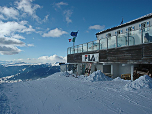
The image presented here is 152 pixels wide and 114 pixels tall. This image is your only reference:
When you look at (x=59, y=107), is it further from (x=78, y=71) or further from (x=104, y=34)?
(x=104, y=34)

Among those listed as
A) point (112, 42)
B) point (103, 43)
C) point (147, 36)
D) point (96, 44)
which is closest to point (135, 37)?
point (147, 36)

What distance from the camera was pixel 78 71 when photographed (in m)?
20.1

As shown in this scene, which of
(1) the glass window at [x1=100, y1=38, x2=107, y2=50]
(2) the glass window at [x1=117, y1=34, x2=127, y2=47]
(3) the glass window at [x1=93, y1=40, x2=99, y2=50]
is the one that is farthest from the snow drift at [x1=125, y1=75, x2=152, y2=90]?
(3) the glass window at [x1=93, y1=40, x2=99, y2=50]

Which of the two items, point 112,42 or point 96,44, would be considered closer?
A: point 112,42

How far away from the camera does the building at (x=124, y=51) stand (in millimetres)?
8820

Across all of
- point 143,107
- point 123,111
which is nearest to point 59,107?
point 123,111

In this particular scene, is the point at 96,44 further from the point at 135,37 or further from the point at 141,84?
the point at 141,84

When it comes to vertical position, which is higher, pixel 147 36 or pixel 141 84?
pixel 147 36

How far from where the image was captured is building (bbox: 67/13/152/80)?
28.9 feet

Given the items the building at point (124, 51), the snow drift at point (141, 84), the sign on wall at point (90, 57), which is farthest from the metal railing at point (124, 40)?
the snow drift at point (141, 84)

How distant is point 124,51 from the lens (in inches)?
410

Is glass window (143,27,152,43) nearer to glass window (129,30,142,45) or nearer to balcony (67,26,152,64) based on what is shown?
balcony (67,26,152,64)

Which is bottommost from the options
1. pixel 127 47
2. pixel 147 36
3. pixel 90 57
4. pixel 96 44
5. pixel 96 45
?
pixel 90 57

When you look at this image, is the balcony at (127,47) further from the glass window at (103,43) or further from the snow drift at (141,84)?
the snow drift at (141,84)
